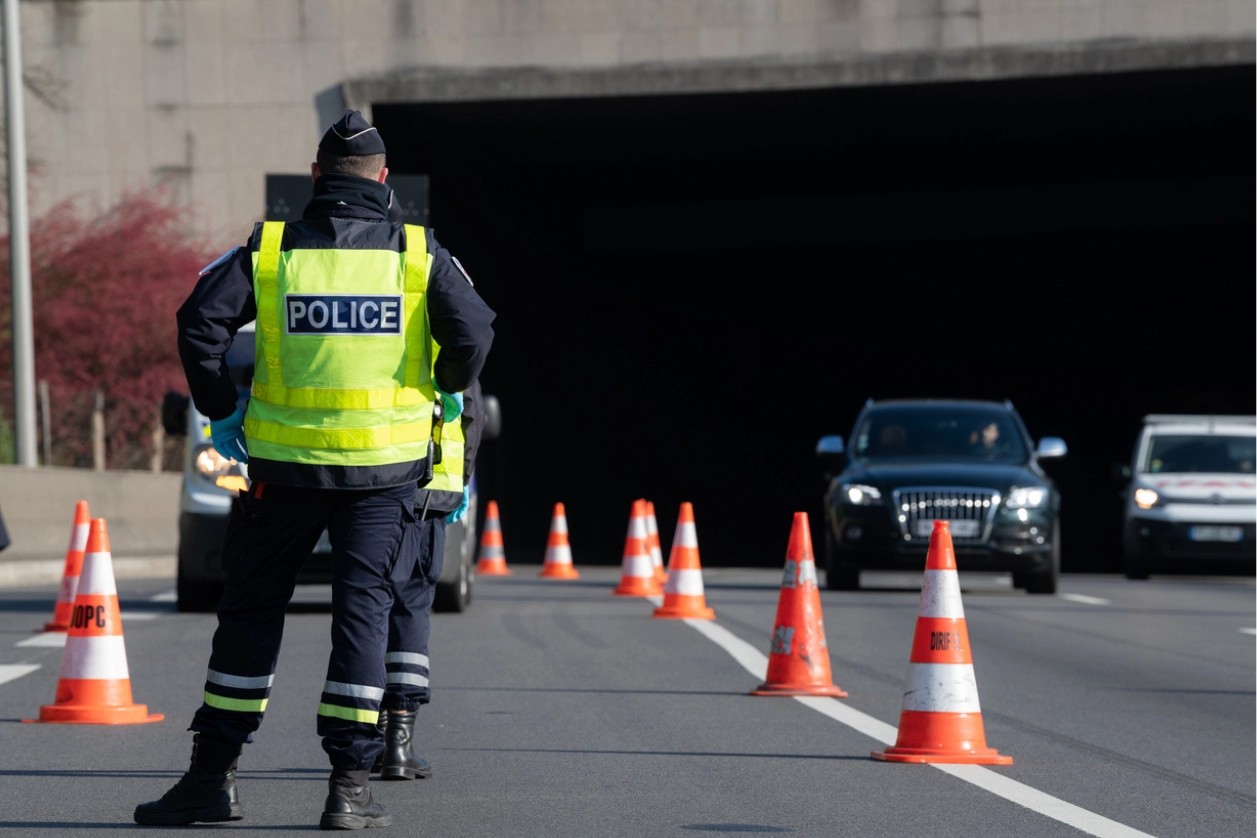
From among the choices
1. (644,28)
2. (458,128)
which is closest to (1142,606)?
(644,28)

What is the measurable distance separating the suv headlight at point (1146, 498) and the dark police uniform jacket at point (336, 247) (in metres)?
19.6

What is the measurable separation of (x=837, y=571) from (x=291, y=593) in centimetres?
1428

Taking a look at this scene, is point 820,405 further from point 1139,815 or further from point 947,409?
point 1139,815

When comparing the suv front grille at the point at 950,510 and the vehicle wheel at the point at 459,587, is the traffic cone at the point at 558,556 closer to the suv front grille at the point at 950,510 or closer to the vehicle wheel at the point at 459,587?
the suv front grille at the point at 950,510

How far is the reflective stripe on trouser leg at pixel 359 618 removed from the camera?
21.2 ft

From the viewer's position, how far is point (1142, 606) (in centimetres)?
1930

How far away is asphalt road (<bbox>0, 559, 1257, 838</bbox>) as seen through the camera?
Answer: 7.09 m

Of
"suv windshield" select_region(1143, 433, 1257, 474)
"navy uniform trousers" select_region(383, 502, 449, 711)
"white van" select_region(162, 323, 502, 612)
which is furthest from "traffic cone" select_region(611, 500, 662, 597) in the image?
"navy uniform trousers" select_region(383, 502, 449, 711)

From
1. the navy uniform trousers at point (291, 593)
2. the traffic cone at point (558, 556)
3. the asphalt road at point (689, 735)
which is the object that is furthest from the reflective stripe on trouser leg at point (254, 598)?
the traffic cone at point (558, 556)

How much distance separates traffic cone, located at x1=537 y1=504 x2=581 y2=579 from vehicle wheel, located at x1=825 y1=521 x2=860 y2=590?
14.3ft

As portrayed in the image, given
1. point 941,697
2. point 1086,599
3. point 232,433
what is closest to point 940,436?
point 1086,599

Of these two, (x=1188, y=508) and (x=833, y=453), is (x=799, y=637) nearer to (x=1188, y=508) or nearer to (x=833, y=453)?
(x=833, y=453)

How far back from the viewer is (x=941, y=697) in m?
8.45

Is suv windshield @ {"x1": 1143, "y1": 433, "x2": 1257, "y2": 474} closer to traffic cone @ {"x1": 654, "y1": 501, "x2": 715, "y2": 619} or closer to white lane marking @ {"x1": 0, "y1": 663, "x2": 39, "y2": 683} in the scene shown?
traffic cone @ {"x1": 654, "y1": 501, "x2": 715, "y2": 619}
